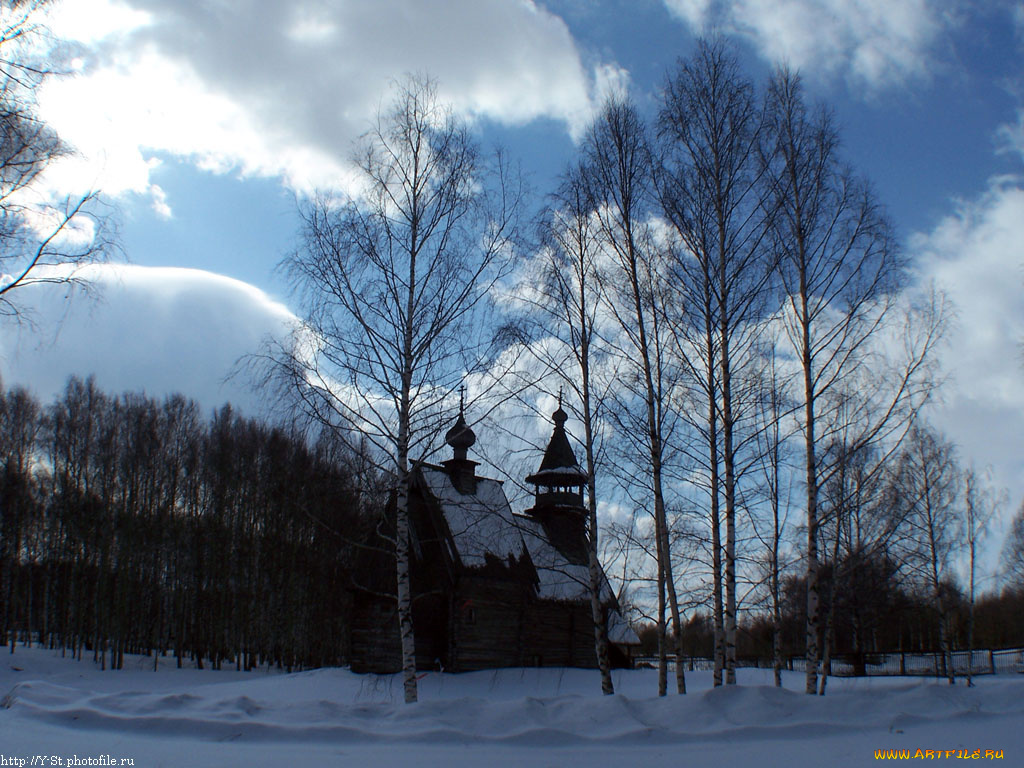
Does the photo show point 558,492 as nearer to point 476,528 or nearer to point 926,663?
point 476,528

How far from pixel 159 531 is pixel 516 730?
31487mm

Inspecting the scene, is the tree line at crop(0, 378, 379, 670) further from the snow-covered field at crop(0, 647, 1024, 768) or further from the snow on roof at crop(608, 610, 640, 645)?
the snow-covered field at crop(0, 647, 1024, 768)

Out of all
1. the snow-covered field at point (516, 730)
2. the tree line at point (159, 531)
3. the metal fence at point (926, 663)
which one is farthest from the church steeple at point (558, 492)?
the snow-covered field at point (516, 730)

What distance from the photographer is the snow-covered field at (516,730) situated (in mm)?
6707

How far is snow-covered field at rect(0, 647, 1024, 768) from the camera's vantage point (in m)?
6.71

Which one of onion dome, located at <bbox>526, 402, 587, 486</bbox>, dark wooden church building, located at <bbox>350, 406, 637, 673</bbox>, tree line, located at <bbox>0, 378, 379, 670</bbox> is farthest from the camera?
tree line, located at <bbox>0, 378, 379, 670</bbox>

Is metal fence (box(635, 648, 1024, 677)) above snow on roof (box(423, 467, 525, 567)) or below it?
below

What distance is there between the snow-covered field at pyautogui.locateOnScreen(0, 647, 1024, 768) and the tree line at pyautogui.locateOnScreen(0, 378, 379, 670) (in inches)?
937

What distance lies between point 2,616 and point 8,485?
25.5 ft

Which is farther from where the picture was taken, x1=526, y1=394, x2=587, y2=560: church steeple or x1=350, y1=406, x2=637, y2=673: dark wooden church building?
x1=526, y1=394, x2=587, y2=560: church steeple

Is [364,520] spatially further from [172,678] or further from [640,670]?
[172,678]

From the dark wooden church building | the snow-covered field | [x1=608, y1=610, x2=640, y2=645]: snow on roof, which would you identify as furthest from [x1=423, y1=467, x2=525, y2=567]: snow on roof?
the snow-covered field

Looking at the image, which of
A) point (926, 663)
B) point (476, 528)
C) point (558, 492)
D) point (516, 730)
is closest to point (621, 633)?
point (558, 492)

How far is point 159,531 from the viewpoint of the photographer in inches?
1323
